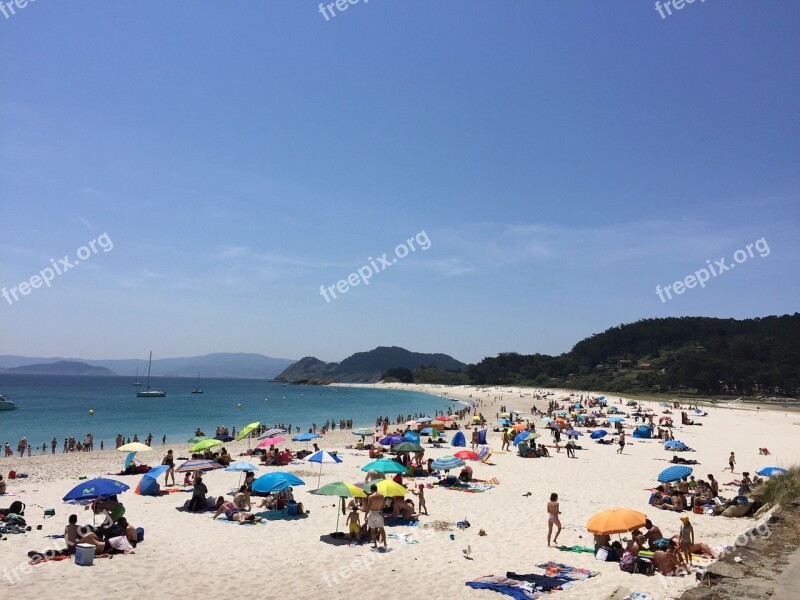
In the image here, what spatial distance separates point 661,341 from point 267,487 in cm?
14908

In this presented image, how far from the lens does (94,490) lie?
38.0ft

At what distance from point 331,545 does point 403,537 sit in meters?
1.68

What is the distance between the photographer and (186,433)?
42.2m

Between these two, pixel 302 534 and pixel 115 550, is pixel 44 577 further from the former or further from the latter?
pixel 302 534

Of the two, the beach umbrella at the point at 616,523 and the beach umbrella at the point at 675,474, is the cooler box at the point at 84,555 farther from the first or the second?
the beach umbrella at the point at 675,474

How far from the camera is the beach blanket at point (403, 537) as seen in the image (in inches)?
442

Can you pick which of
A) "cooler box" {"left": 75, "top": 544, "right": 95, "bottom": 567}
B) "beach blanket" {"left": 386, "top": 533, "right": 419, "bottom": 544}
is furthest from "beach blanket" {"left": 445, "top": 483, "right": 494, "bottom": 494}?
"cooler box" {"left": 75, "top": 544, "right": 95, "bottom": 567}

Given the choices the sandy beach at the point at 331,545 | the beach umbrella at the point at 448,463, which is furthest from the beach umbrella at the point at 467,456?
the sandy beach at the point at 331,545

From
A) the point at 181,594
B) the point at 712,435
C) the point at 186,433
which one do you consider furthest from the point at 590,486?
the point at 186,433

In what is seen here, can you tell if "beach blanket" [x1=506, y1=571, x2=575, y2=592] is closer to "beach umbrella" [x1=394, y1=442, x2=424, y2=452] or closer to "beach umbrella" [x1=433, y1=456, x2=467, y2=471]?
"beach umbrella" [x1=433, y1=456, x2=467, y2=471]

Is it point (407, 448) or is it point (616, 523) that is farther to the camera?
point (407, 448)

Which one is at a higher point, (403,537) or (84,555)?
(84,555)

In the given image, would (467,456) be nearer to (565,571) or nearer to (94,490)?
(565,571)

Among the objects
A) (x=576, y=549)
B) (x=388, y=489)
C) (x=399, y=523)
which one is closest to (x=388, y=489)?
(x=388, y=489)
